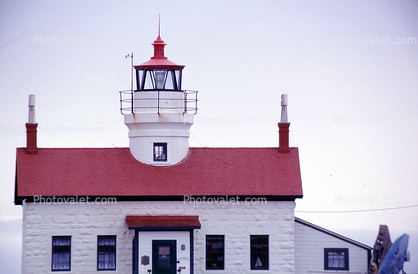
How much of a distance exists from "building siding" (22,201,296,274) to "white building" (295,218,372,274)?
98cm

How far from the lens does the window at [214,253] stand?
36875 mm

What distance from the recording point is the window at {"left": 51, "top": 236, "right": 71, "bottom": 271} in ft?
118

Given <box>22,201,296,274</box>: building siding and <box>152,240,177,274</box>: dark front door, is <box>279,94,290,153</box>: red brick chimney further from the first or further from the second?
<box>152,240,177,274</box>: dark front door

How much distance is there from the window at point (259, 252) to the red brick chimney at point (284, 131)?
422 centimetres

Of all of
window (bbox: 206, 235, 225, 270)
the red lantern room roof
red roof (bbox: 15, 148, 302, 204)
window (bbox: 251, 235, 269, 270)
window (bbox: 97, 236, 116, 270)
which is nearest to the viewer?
window (bbox: 97, 236, 116, 270)

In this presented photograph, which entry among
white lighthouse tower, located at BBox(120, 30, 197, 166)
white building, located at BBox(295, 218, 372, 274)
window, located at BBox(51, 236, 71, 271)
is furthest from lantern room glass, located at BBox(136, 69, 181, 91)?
white building, located at BBox(295, 218, 372, 274)

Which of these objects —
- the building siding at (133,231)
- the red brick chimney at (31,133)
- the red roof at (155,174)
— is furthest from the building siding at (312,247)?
the red brick chimney at (31,133)

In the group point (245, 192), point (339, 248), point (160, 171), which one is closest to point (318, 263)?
point (339, 248)

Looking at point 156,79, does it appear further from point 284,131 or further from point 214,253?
point 214,253

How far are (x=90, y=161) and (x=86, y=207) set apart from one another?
2.58 metres

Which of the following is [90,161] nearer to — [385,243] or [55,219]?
[55,219]

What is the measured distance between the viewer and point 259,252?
37.2 meters

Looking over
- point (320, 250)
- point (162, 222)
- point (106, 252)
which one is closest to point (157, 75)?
point (162, 222)

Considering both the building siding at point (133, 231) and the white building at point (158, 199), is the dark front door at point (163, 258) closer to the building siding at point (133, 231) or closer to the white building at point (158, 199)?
the white building at point (158, 199)
